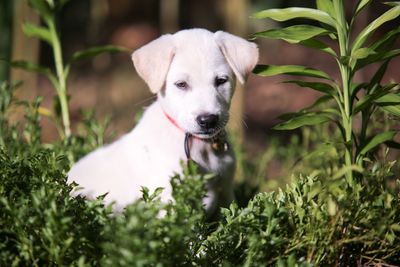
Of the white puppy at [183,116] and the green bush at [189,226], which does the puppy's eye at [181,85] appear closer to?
the white puppy at [183,116]

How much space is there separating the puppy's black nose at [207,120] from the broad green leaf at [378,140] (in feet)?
2.37

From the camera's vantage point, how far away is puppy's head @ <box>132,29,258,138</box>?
3.14 meters

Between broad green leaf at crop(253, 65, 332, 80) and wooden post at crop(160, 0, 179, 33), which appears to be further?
wooden post at crop(160, 0, 179, 33)

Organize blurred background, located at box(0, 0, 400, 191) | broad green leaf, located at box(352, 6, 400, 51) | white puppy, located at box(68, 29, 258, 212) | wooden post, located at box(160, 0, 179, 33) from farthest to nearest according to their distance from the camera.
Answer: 1. wooden post, located at box(160, 0, 179, 33)
2. blurred background, located at box(0, 0, 400, 191)
3. white puppy, located at box(68, 29, 258, 212)
4. broad green leaf, located at box(352, 6, 400, 51)

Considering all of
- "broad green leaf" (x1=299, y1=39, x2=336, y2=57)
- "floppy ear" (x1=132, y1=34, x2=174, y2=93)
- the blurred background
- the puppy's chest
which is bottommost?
the blurred background

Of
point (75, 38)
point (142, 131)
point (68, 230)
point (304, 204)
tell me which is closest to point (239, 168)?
point (142, 131)

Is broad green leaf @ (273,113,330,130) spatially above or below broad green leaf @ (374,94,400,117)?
below

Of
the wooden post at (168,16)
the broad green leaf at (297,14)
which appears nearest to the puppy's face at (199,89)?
the broad green leaf at (297,14)

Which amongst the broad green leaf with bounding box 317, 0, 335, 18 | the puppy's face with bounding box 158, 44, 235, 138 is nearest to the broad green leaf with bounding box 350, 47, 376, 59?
the broad green leaf with bounding box 317, 0, 335, 18

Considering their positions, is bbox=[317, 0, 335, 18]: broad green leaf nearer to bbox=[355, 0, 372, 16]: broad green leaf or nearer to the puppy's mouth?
bbox=[355, 0, 372, 16]: broad green leaf

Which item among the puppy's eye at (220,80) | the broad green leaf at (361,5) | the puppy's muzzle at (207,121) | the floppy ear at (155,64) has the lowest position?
the puppy's muzzle at (207,121)

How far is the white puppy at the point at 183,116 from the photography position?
3.19 metres

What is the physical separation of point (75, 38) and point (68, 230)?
367 inches

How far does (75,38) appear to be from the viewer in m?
11.2
